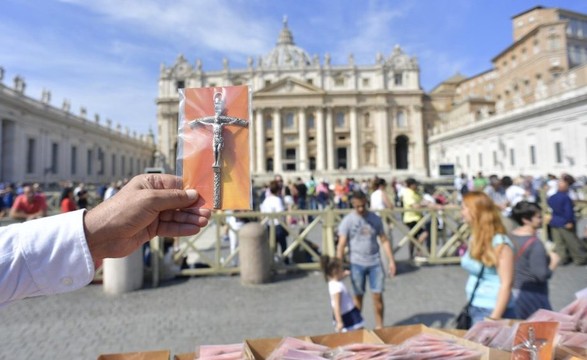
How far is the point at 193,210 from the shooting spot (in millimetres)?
1544

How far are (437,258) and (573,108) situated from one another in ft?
68.3

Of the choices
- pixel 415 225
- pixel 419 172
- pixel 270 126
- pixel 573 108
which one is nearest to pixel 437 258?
pixel 415 225

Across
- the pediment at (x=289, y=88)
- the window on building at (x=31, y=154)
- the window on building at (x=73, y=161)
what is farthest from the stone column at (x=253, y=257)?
the pediment at (x=289, y=88)

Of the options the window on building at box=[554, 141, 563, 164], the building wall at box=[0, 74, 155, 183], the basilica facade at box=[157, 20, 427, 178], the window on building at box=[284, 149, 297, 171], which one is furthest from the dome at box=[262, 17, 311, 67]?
the window on building at box=[554, 141, 563, 164]

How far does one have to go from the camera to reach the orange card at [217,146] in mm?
1563

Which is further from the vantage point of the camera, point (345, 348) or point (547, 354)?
point (345, 348)

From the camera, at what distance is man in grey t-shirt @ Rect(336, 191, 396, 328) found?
4.41m

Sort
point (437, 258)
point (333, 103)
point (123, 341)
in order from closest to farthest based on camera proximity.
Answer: point (123, 341), point (437, 258), point (333, 103)

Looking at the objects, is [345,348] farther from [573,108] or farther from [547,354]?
[573,108]

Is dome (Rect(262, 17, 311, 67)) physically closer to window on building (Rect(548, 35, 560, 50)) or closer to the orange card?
window on building (Rect(548, 35, 560, 50))

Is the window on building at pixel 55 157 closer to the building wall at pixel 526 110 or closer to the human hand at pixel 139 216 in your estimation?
the human hand at pixel 139 216

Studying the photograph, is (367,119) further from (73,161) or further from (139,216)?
(139,216)

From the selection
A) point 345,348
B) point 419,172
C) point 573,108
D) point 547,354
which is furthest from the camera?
point 419,172

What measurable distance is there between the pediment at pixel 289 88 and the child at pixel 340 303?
4816cm
